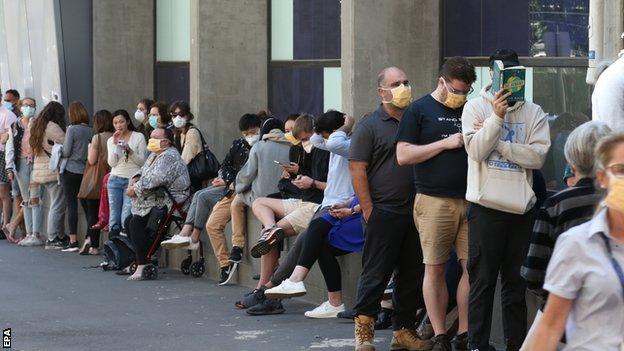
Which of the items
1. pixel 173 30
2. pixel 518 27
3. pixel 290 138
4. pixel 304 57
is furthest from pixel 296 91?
pixel 290 138

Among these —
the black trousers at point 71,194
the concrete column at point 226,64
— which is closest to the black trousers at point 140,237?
the black trousers at point 71,194

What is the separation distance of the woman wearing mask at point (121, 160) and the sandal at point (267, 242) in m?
4.06

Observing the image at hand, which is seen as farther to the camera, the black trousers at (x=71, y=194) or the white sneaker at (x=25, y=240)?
the white sneaker at (x=25, y=240)

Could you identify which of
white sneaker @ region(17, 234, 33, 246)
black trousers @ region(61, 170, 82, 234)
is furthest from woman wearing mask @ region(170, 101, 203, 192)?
white sneaker @ region(17, 234, 33, 246)

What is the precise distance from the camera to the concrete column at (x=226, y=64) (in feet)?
60.8

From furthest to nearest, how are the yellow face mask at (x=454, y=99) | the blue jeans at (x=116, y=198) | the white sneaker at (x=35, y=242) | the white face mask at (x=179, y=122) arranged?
the white sneaker at (x=35, y=242), the blue jeans at (x=116, y=198), the white face mask at (x=179, y=122), the yellow face mask at (x=454, y=99)

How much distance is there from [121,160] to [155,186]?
5.44ft

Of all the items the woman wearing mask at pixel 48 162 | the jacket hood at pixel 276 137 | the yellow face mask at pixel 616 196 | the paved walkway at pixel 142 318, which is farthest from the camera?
the woman wearing mask at pixel 48 162

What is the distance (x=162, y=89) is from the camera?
2141 centimetres

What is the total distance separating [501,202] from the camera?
8.42 m

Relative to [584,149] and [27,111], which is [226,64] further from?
[584,149]

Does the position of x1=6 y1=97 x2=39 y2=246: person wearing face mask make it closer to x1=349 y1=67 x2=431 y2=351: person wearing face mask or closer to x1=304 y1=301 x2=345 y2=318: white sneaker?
x1=304 y1=301 x2=345 y2=318: white sneaker

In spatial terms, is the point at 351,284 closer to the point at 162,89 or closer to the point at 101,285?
the point at 101,285

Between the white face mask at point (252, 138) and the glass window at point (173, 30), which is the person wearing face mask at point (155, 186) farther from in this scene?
the glass window at point (173, 30)
